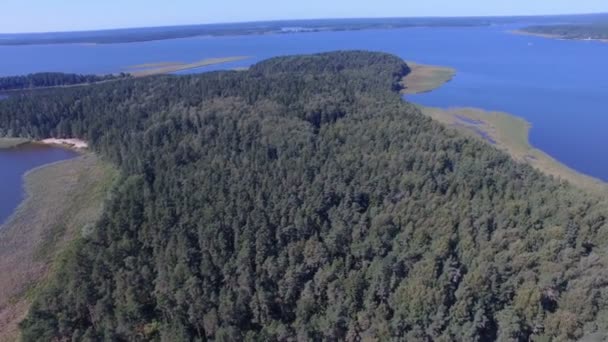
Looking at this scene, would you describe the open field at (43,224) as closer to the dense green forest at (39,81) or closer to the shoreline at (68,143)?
the shoreline at (68,143)

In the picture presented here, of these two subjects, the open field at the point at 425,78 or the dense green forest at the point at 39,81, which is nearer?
the open field at the point at 425,78

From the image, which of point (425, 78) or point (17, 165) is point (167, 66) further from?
point (17, 165)

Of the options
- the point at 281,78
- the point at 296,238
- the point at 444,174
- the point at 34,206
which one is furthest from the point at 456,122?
the point at 34,206

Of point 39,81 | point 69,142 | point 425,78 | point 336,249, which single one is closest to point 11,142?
point 69,142

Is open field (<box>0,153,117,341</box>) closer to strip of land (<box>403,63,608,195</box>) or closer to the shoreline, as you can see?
the shoreline

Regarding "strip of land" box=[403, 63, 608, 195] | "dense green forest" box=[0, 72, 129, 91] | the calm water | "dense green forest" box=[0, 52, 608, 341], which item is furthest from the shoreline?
the calm water

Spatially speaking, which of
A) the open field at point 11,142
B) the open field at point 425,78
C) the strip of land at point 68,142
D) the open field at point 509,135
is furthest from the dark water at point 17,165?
the open field at point 425,78
